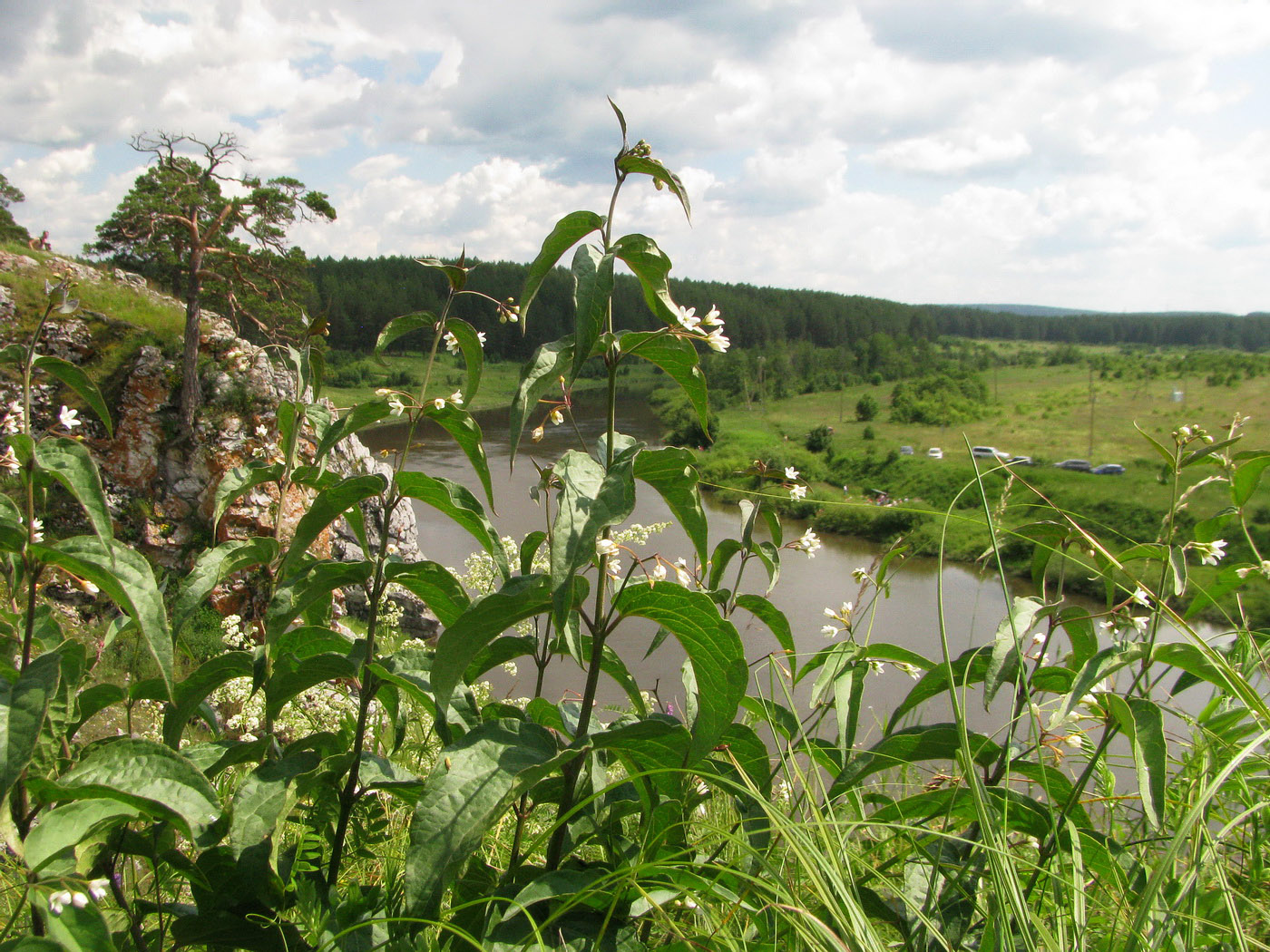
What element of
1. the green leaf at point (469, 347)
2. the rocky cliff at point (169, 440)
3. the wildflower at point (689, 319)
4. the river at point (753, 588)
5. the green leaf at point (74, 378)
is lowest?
the river at point (753, 588)

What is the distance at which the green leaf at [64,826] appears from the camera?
85 centimetres

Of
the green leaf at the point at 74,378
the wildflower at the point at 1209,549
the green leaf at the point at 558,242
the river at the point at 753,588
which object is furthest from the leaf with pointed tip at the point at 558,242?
the river at the point at 753,588

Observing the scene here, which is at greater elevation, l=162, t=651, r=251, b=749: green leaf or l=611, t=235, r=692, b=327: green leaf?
l=611, t=235, r=692, b=327: green leaf

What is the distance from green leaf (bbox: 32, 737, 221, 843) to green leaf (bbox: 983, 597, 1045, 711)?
1099 millimetres

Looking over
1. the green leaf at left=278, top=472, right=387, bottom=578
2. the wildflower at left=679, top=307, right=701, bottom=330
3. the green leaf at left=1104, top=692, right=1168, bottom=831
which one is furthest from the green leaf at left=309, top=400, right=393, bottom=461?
the green leaf at left=1104, top=692, right=1168, bottom=831

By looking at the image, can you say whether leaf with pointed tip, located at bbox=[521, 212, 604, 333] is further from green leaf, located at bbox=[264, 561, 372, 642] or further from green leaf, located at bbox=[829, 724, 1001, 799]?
green leaf, located at bbox=[829, 724, 1001, 799]

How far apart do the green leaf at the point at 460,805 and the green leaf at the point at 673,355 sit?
0.55 m

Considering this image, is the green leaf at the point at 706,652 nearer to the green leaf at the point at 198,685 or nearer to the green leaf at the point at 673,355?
the green leaf at the point at 673,355

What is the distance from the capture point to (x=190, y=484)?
30.5 feet

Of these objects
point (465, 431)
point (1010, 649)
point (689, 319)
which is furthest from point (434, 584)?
point (1010, 649)

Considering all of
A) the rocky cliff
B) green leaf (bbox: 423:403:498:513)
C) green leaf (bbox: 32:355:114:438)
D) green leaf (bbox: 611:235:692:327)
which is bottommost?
the rocky cliff

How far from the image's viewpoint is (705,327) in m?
1.33

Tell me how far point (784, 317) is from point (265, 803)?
87.6 m

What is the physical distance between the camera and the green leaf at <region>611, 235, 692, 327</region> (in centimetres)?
115
